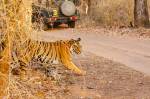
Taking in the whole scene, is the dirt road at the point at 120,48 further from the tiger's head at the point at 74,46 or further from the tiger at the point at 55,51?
the tiger's head at the point at 74,46

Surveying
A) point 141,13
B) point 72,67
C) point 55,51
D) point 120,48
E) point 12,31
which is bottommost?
point 120,48

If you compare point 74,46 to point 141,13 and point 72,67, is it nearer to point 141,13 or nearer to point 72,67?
point 72,67

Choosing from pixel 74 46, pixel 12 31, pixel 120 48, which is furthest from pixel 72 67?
pixel 120 48

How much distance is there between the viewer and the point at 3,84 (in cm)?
681

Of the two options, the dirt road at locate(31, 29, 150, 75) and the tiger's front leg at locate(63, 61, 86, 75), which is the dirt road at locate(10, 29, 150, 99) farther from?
the tiger's front leg at locate(63, 61, 86, 75)

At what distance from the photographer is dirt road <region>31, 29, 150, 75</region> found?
1264 cm

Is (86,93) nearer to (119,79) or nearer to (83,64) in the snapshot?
(119,79)

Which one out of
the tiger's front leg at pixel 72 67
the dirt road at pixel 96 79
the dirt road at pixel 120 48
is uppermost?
the tiger's front leg at pixel 72 67

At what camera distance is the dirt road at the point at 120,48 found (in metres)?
12.6

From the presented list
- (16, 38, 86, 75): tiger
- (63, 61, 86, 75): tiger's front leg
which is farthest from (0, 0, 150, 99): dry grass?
(63, 61, 86, 75): tiger's front leg

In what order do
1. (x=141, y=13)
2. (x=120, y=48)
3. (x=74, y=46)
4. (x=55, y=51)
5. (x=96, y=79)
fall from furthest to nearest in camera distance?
(x=141, y=13)
(x=120, y=48)
(x=74, y=46)
(x=96, y=79)
(x=55, y=51)

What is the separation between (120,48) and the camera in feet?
52.1

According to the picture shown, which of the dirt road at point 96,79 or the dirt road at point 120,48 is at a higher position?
the dirt road at point 96,79

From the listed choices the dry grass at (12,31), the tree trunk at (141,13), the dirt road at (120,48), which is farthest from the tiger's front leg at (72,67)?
the tree trunk at (141,13)
